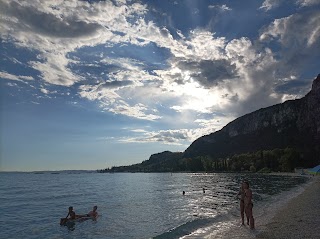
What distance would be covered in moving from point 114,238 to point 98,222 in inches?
343

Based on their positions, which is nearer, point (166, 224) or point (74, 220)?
point (166, 224)

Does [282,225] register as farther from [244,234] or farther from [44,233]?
[44,233]

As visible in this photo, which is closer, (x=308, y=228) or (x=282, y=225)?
(x=308, y=228)

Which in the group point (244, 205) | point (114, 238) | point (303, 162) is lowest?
point (114, 238)

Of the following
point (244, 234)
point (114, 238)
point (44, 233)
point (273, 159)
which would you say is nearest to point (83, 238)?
point (114, 238)

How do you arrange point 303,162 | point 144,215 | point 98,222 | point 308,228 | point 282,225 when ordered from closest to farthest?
point 308,228 < point 282,225 < point 98,222 < point 144,215 < point 303,162

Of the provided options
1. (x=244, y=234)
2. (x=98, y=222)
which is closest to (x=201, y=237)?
(x=244, y=234)

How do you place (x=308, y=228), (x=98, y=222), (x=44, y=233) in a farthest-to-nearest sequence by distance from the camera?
(x=98, y=222), (x=44, y=233), (x=308, y=228)

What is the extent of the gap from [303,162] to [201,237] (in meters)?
189

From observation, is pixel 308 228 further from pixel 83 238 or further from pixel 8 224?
pixel 8 224

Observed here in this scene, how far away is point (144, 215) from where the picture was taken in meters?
34.5

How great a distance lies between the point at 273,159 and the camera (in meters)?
188

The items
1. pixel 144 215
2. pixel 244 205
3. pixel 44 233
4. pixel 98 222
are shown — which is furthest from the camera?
pixel 144 215

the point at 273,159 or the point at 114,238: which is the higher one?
the point at 273,159
